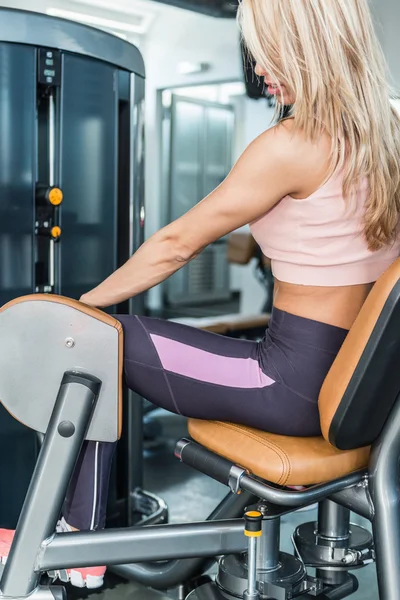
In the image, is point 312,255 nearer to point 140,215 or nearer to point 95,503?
point 95,503

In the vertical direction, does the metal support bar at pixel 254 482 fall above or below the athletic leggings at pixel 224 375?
below

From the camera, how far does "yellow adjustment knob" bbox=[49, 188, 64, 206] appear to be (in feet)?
6.58

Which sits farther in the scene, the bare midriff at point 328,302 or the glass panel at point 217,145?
the glass panel at point 217,145

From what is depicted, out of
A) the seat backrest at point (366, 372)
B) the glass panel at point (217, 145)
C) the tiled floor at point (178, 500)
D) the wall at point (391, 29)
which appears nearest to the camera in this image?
the seat backrest at point (366, 372)

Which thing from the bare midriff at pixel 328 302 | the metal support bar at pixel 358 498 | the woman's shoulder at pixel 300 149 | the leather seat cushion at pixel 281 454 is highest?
the woman's shoulder at pixel 300 149

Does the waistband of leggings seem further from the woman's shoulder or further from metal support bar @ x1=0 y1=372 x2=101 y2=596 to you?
metal support bar @ x1=0 y1=372 x2=101 y2=596

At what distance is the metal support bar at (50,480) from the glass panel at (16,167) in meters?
0.72

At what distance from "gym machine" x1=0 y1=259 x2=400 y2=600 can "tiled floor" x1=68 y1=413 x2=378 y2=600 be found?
0.66 m

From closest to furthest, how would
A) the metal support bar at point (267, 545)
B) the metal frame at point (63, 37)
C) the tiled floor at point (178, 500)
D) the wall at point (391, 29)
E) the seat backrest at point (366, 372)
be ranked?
1. the seat backrest at point (366, 372)
2. the metal support bar at point (267, 545)
3. the metal frame at point (63, 37)
4. the tiled floor at point (178, 500)
5. the wall at point (391, 29)

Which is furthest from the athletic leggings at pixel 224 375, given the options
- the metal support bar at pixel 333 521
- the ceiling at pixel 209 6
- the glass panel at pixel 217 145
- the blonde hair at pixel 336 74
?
the glass panel at pixel 217 145

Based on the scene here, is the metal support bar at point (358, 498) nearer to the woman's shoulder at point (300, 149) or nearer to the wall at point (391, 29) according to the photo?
the woman's shoulder at point (300, 149)

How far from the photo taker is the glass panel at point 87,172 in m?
2.05

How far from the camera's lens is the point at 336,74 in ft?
4.08

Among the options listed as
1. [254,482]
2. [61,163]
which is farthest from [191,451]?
[61,163]
